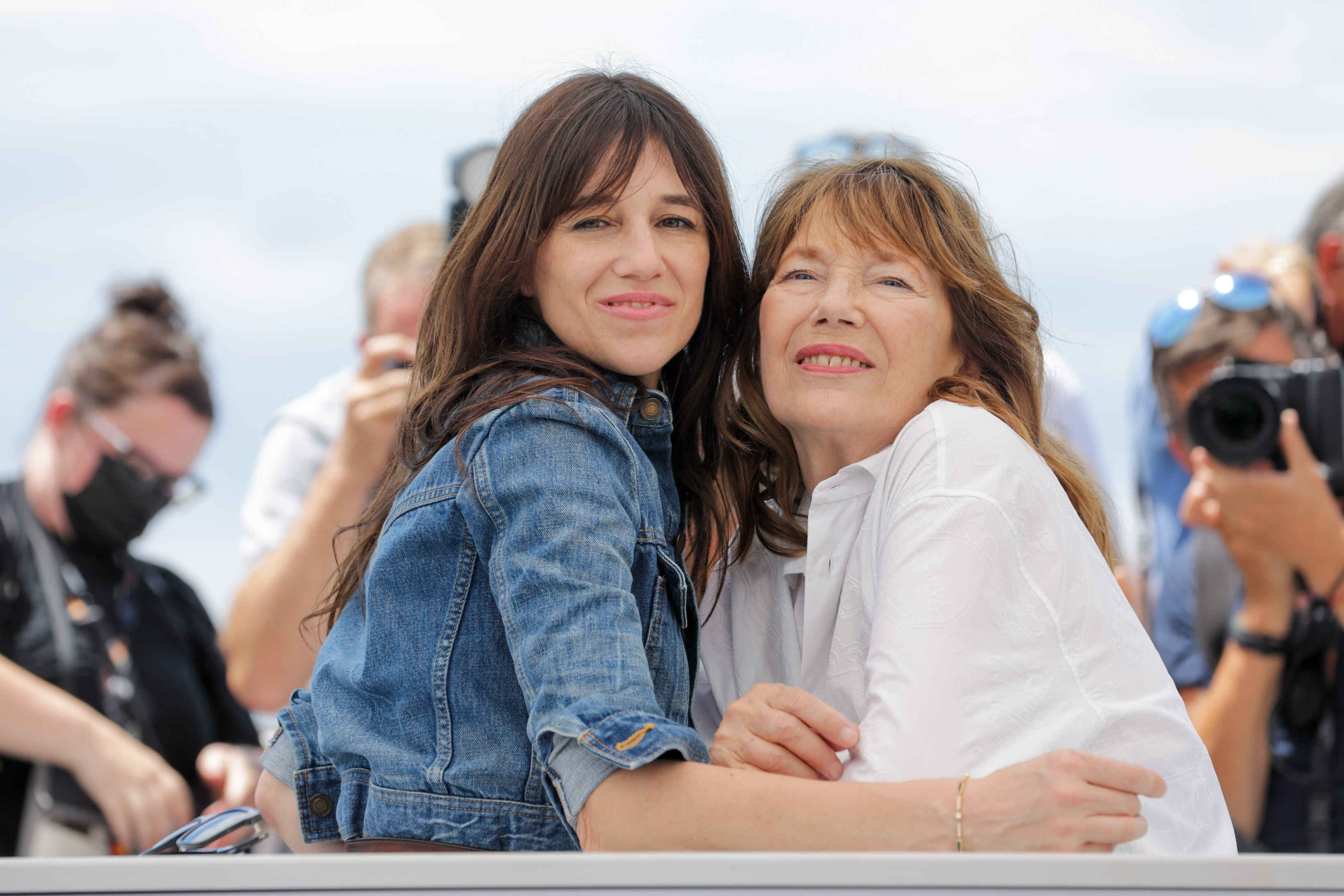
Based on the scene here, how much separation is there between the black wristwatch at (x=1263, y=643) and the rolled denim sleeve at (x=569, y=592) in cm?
170

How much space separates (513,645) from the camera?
111cm

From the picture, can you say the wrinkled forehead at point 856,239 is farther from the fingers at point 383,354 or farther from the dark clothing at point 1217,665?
the dark clothing at point 1217,665

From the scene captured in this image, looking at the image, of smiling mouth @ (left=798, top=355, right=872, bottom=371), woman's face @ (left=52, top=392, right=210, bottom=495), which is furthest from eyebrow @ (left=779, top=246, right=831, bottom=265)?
woman's face @ (left=52, top=392, right=210, bottom=495)

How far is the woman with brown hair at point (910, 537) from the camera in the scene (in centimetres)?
114

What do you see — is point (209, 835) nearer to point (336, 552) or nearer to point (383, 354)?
point (336, 552)

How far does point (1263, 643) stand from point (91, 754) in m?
2.40

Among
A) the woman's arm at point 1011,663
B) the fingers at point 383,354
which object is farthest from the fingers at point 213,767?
the woman's arm at point 1011,663

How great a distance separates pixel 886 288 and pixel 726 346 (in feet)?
0.83

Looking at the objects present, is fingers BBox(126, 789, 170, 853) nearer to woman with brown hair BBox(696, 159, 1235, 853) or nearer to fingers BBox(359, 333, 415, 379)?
fingers BBox(359, 333, 415, 379)

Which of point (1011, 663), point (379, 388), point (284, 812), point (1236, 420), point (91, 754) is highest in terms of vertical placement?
point (379, 388)

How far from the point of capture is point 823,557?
140 centimetres

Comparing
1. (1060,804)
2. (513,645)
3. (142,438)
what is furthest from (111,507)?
(1060,804)

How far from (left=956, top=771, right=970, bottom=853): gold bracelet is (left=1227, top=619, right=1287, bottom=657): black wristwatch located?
1588 mm

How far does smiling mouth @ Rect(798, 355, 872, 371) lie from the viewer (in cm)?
146
